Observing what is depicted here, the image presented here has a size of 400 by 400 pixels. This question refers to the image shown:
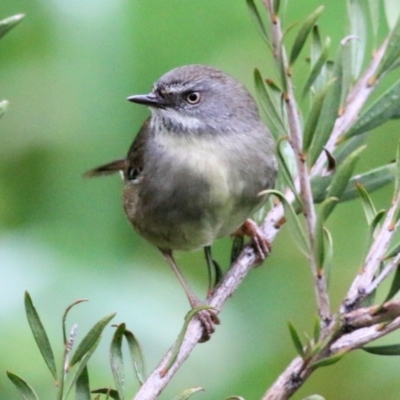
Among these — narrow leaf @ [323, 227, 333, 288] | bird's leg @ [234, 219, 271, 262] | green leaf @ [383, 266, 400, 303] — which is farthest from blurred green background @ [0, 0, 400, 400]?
green leaf @ [383, 266, 400, 303]

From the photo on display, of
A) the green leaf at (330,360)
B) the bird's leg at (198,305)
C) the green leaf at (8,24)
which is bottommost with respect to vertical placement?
the bird's leg at (198,305)

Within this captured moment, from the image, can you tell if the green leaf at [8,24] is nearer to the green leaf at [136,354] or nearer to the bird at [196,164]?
the green leaf at [136,354]

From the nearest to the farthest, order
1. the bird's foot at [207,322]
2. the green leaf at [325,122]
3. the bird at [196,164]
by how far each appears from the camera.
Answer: the green leaf at [325,122], the bird's foot at [207,322], the bird at [196,164]

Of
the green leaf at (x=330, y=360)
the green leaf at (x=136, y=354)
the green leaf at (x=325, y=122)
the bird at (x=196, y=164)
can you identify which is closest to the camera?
the green leaf at (x=330, y=360)

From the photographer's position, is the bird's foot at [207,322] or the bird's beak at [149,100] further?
the bird's beak at [149,100]

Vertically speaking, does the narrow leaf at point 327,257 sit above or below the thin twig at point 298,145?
below

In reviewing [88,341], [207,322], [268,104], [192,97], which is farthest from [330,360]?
[192,97]

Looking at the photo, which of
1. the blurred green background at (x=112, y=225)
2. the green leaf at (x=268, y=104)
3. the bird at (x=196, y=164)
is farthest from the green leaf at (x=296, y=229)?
the bird at (x=196, y=164)

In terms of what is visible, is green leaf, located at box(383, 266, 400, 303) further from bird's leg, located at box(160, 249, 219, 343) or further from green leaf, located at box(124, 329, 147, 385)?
bird's leg, located at box(160, 249, 219, 343)

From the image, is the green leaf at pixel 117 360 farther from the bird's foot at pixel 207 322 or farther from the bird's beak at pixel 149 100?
the bird's beak at pixel 149 100

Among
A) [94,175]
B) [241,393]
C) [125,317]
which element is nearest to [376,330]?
[241,393]
